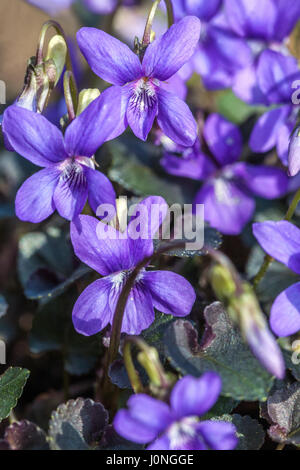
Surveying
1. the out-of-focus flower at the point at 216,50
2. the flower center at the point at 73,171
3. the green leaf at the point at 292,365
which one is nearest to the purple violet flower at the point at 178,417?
the green leaf at the point at 292,365

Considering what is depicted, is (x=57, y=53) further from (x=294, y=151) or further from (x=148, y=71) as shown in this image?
(x=294, y=151)

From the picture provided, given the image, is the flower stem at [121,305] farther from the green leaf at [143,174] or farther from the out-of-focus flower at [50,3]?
the out-of-focus flower at [50,3]

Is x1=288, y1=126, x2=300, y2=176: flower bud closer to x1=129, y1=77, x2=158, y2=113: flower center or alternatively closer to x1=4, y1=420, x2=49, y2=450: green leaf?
x1=129, y1=77, x2=158, y2=113: flower center

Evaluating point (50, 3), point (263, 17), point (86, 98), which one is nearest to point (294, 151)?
point (86, 98)

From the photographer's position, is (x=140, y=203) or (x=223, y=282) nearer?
(x=223, y=282)

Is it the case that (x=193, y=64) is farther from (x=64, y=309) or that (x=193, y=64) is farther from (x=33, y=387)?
(x=33, y=387)

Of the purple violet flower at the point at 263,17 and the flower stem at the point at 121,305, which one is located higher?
the purple violet flower at the point at 263,17

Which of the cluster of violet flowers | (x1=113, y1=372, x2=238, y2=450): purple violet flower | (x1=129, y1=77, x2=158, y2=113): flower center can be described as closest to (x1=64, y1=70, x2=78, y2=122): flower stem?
the cluster of violet flowers
